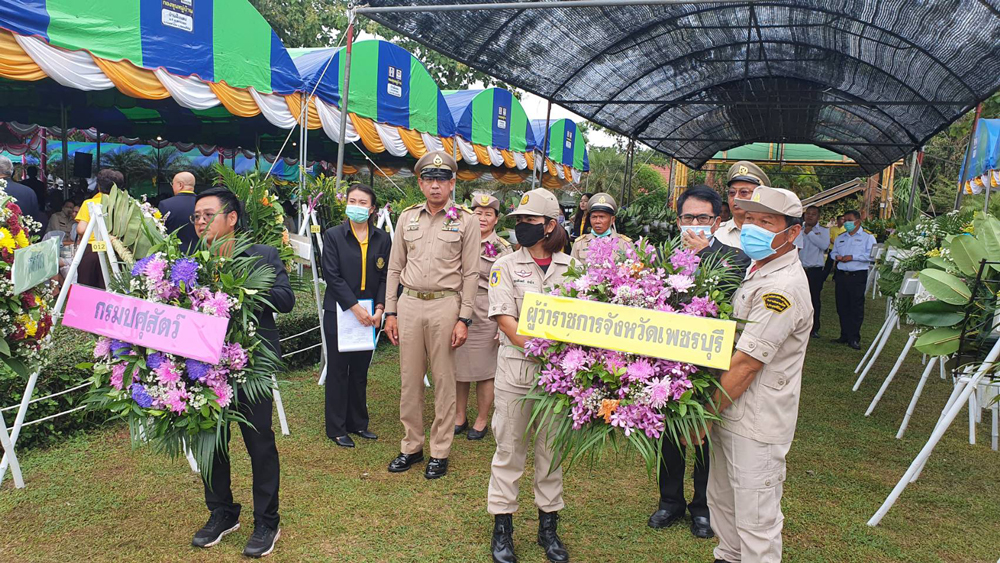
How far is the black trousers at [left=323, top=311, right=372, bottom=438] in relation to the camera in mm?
4652

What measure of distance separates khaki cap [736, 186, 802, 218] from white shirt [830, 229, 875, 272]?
724 cm

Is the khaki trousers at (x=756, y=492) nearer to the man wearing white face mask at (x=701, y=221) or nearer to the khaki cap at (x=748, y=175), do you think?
the man wearing white face mask at (x=701, y=221)

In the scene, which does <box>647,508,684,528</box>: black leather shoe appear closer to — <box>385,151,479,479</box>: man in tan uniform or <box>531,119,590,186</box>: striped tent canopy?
<box>385,151,479,479</box>: man in tan uniform

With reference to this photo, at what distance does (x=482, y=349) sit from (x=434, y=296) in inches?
31.2

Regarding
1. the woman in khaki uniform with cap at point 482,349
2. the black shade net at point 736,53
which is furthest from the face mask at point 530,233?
the black shade net at point 736,53

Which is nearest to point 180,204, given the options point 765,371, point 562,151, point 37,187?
point 765,371

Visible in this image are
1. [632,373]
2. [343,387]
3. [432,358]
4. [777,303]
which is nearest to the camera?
[777,303]

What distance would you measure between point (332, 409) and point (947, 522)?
3842 mm

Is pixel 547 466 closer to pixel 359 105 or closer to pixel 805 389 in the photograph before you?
pixel 805 389

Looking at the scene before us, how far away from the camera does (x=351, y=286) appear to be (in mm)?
4719

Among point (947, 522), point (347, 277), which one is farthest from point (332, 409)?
point (947, 522)

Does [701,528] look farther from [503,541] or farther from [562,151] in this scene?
[562,151]

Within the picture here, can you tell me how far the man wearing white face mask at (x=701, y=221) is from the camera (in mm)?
3299

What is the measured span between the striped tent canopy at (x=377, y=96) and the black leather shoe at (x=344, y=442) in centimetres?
573
